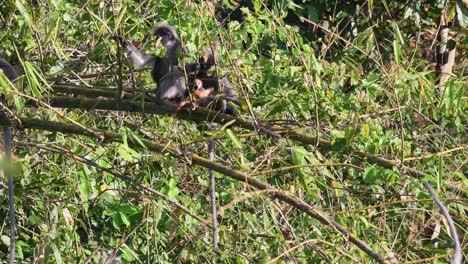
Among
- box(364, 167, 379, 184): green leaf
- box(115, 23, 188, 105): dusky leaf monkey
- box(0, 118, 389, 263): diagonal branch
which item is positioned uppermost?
box(364, 167, 379, 184): green leaf

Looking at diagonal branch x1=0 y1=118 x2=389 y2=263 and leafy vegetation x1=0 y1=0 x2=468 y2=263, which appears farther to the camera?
leafy vegetation x1=0 y1=0 x2=468 y2=263

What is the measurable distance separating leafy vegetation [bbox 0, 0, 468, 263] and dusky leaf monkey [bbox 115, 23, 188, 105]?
0.12m

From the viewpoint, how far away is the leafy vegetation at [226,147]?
4.02m

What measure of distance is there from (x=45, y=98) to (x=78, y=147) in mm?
683

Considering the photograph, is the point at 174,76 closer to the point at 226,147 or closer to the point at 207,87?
the point at 207,87

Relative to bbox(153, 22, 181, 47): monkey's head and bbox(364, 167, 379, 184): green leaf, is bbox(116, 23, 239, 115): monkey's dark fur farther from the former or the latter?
bbox(364, 167, 379, 184): green leaf

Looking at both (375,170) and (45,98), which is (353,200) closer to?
(375,170)

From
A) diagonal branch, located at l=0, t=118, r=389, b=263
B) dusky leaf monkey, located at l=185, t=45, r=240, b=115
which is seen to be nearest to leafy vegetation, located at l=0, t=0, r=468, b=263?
diagonal branch, located at l=0, t=118, r=389, b=263

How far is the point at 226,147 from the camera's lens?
491 cm

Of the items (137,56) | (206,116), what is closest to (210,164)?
(206,116)

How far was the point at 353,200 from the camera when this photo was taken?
5473mm

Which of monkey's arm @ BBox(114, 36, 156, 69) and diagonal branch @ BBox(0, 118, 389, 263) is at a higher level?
diagonal branch @ BBox(0, 118, 389, 263)

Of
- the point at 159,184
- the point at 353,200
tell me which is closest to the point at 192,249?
the point at 159,184

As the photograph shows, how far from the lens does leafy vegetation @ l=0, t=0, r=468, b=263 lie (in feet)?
13.2
